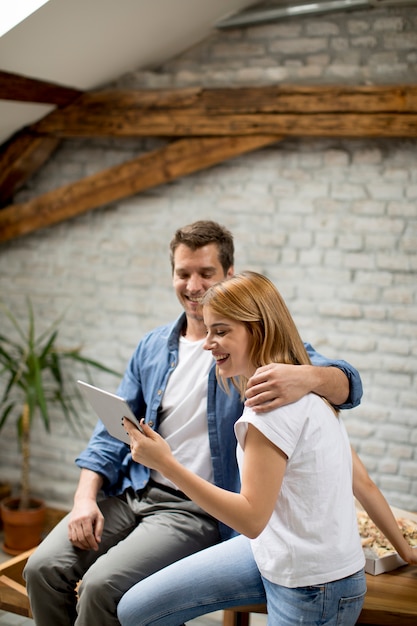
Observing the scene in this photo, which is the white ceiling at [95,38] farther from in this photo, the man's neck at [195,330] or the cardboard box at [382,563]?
the cardboard box at [382,563]

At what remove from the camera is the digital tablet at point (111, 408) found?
6.59 ft

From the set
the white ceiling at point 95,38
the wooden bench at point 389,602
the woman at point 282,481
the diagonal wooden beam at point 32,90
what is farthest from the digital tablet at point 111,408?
the diagonal wooden beam at point 32,90

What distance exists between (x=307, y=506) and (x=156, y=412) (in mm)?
869

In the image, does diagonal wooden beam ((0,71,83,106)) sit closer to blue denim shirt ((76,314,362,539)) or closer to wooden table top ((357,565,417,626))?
blue denim shirt ((76,314,362,539))

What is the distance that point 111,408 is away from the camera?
212cm

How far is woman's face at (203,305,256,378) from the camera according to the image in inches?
74.5

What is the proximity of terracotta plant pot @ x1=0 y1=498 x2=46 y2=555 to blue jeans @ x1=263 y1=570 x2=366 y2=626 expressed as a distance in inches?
104

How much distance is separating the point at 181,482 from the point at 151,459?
4.3 inches

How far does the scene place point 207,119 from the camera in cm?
404

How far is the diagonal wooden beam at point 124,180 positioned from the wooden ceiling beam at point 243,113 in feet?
0.22

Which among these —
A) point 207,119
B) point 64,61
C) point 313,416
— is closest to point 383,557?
point 313,416

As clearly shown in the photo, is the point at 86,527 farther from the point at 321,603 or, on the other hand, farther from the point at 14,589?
the point at 321,603

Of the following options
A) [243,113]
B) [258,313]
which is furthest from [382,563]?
[243,113]

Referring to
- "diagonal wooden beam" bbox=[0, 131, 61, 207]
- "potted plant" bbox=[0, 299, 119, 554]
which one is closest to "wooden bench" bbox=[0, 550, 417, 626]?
"potted plant" bbox=[0, 299, 119, 554]
